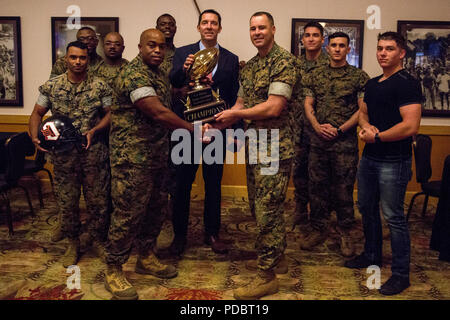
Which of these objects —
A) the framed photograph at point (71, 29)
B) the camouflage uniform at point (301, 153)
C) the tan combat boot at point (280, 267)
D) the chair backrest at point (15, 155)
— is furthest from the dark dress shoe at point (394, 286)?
the framed photograph at point (71, 29)

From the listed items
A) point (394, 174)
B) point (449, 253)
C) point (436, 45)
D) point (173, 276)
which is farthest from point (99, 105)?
point (436, 45)

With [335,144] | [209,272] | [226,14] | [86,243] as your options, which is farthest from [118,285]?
[226,14]

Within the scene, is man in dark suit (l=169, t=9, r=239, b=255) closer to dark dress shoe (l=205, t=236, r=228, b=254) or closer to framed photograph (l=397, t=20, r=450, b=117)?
dark dress shoe (l=205, t=236, r=228, b=254)

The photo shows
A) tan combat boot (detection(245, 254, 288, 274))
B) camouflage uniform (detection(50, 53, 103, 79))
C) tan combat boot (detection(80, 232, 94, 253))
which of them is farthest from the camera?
camouflage uniform (detection(50, 53, 103, 79))

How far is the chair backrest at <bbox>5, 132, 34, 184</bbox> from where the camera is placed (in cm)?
368

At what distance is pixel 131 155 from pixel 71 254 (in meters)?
1.13

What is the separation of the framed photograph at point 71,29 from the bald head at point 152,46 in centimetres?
276

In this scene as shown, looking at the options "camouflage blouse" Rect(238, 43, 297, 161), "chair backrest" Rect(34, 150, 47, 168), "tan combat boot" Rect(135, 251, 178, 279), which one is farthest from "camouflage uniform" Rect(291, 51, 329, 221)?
"chair backrest" Rect(34, 150, 47, 168)

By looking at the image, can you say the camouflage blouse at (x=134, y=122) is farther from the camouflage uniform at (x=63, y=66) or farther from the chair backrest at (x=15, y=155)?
the chair backrest at (x=15, y=155)

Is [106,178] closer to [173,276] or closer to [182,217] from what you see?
[182,217]

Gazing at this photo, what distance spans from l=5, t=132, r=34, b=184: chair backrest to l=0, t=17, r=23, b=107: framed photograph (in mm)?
1787

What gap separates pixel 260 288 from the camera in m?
2.71
